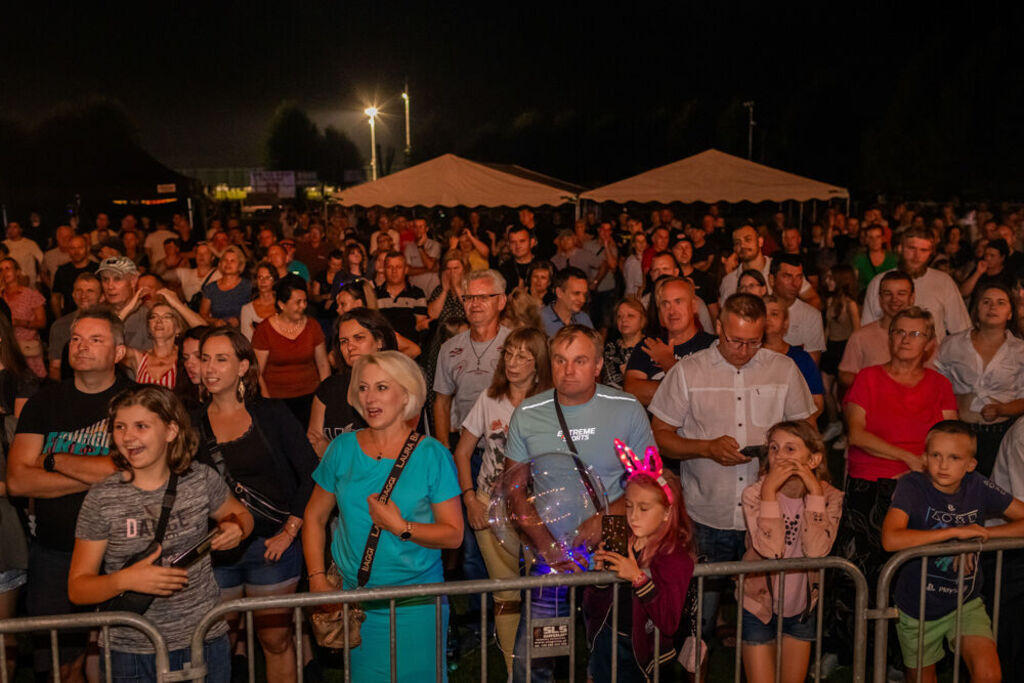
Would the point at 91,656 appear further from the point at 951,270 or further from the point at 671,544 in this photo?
the point at 951,270

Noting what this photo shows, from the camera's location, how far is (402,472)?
362 centimetres

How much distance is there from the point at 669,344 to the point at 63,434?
11.4 ft

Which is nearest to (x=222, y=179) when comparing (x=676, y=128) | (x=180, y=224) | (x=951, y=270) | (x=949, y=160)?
(x=676, y=128)

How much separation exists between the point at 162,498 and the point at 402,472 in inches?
35.5

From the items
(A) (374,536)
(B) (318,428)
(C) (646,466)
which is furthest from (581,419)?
(B) (318,428)

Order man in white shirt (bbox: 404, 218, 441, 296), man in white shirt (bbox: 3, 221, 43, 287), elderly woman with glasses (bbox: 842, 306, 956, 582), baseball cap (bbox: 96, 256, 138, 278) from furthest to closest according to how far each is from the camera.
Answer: man in white shirt (bbox: 404, 218, 441, 296) < man in white shirt (bbox: 3, 221, 43, 287) < baseball cap (bbox: 96, 256, 138, 278) < elderly woman with glasses (bbox: 842, 306, 956, 582)

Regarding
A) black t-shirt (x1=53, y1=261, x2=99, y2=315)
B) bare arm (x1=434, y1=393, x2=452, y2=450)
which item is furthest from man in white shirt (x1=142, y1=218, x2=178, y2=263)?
bare arm (x1=434, y1=393, x2=452, y2=450)

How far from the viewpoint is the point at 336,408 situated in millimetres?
4941

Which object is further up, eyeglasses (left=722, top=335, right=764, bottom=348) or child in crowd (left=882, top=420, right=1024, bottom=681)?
eyeglasses (left=722, top=335, right=764, bottom=348)

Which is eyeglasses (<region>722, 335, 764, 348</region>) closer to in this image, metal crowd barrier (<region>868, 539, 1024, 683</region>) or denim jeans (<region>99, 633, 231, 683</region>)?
metal crowd barrier (<region>868, 539, 1024, 683</region>)

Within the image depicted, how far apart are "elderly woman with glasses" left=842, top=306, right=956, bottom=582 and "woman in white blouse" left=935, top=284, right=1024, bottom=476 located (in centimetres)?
80

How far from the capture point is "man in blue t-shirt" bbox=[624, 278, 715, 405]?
5656 mm

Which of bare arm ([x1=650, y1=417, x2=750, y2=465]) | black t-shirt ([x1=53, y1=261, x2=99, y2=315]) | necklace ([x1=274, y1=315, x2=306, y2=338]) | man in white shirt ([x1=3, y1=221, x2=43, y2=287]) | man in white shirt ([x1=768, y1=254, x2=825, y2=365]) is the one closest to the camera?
bare arm ([x1=650, y1=417, x2=750, y2=465])

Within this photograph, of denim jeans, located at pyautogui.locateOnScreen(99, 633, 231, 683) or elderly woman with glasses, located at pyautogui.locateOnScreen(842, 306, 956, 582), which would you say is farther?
elderly woman with glasses, located at pyautogui.locateOnScreen(842, 306, 956, 582)
